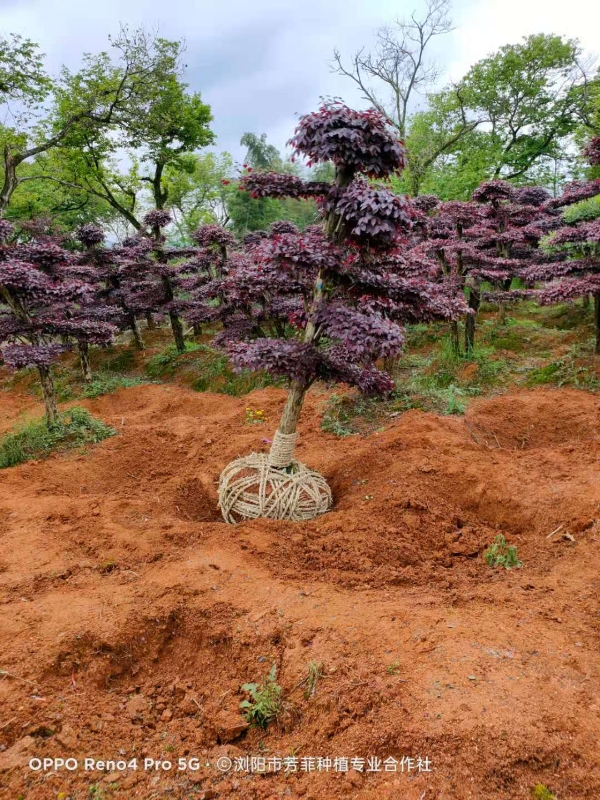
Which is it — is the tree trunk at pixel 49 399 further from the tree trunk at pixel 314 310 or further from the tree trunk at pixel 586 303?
the tree trunk at pixel 586 303

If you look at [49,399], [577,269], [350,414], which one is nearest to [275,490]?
[350,414]

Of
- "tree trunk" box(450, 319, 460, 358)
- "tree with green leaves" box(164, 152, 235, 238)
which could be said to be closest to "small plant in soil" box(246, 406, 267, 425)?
"tree trunk" box(450, 319, 460, 358)

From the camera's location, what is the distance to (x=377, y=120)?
316 centimetres

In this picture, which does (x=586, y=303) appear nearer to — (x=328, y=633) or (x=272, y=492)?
(x=272, y=492)

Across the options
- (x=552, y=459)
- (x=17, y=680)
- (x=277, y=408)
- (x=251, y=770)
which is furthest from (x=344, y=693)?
(x=277, y=408)

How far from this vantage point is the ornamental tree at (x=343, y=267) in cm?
315

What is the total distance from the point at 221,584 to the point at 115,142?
578 inches

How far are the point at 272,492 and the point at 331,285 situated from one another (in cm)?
186

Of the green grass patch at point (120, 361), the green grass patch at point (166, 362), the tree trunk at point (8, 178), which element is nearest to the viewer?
the tree trunk at point (8, 178)

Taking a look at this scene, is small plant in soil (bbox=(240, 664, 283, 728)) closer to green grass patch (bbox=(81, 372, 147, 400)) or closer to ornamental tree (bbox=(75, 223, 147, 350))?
green grass patch (bbox=(81, 372, 147, 400))

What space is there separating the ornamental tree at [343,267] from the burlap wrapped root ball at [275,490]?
11cm

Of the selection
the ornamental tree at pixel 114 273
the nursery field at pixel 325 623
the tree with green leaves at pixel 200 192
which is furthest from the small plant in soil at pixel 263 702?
the tree with green leaves at pixel 200 192

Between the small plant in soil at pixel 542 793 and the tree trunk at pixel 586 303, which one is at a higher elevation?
the tree trunk at pixel 586 303

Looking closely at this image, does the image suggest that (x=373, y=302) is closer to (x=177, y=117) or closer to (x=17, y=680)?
(x=17, y=680)
